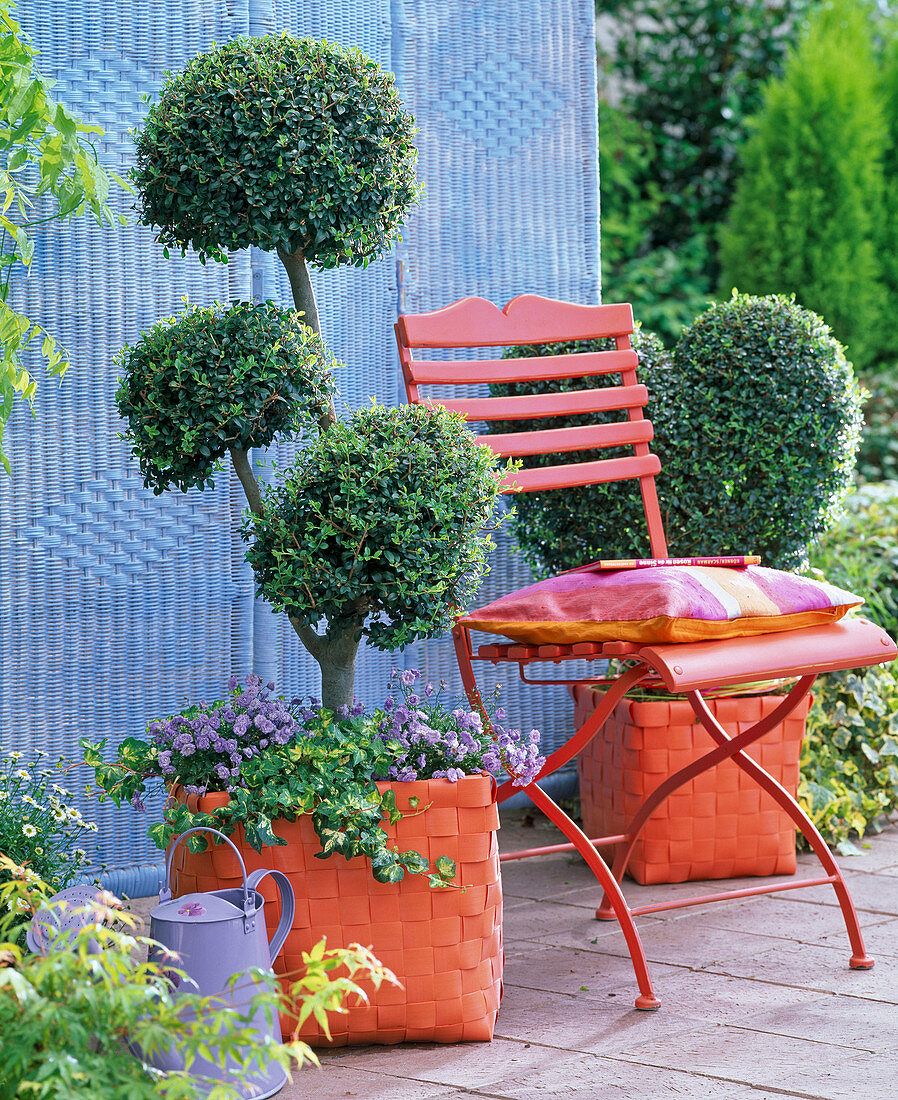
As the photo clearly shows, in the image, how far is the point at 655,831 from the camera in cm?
263

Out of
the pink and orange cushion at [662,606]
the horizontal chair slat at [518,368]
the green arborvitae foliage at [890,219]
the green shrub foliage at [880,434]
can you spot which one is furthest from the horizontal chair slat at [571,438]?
the green arborvitae foliage at [890,219]

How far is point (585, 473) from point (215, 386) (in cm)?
90

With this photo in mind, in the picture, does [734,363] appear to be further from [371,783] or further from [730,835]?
[371,783]

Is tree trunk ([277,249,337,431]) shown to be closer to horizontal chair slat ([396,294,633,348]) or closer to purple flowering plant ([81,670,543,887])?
horizontal chair slat ([396,294,633,348])

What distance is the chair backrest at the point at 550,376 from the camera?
2.42 m

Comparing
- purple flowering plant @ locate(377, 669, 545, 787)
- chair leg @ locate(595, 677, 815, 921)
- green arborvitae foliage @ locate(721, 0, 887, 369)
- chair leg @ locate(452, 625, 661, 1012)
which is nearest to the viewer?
purple flowering plant @ locate(377, 669, 545, 787)

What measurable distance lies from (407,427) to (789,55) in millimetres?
5487

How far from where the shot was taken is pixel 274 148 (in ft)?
6.06

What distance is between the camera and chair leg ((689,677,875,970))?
6.97 ft

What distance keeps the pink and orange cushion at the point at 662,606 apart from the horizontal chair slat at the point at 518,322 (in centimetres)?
59

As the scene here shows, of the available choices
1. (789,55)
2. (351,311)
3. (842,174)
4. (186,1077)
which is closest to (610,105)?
(789,55)

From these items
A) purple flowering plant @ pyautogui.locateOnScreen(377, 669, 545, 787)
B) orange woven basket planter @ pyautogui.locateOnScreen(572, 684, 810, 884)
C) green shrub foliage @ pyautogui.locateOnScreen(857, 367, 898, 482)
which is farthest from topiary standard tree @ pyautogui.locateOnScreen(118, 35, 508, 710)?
green shrub foliage @ pyautogui.locateOnScreen(857, 367, 898, 482)

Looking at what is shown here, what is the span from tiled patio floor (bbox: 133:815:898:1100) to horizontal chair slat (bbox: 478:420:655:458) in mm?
947

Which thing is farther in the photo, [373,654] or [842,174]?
[842,174]
